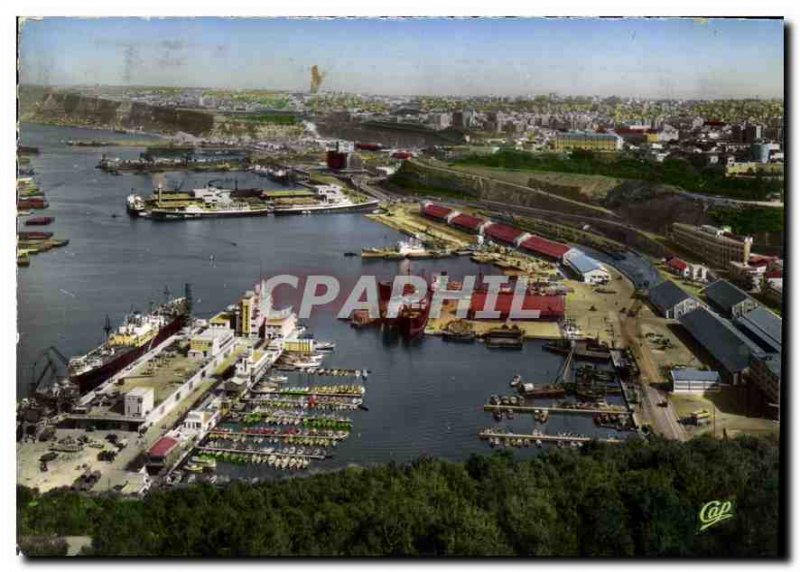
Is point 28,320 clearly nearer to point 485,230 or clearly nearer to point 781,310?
point 485,230

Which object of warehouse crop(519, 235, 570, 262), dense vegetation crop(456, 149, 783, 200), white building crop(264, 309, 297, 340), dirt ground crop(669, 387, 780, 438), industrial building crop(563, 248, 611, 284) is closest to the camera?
dirt ground crop(669, 387, 780, 438)

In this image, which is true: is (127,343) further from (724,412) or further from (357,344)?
(724,412)

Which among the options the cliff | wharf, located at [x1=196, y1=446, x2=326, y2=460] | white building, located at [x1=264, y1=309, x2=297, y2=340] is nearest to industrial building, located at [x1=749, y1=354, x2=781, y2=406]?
wharf, located at [x1=196, y1=446, x2=326, y2=460]

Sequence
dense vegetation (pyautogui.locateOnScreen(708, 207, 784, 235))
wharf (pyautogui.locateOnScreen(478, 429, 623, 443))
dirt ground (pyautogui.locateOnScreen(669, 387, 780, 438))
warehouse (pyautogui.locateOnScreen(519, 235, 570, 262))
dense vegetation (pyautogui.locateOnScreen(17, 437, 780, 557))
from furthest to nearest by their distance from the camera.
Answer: warehouse (pyautogui.locateOnScreen(519, 235, 570, 262)) < wharf (pyautogui.locateOnScreen(478, 429, 623, 443)) < dense vegetation (pyautogui.locateOnScreen(708, 207, 784, 235)) < dirt ground (pyautogui.locateOnScreen(669, 387, 780, 438)) < dense vegetation (pyautogui.locateOnScreen(17, 437, 780, 557))

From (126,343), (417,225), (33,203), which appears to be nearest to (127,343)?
(126,343)

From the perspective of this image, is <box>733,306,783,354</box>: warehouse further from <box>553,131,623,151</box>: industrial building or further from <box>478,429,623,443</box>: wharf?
<box>553,131,623,151</box>: industrial building
